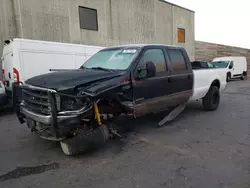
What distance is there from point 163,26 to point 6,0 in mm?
13264

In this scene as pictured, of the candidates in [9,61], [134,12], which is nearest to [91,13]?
[134,12]

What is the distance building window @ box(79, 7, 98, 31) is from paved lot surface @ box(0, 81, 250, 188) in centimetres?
1024

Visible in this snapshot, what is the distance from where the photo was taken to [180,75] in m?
5.17

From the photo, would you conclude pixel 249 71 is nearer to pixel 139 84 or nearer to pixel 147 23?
pixel 147 23

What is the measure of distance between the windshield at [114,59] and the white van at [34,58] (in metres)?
3.04

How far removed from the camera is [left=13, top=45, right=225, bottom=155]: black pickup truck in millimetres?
3195

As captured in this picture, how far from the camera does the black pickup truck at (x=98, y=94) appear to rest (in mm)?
3195

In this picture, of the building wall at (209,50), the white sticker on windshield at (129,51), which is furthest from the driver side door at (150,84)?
the building wall at (209,50)

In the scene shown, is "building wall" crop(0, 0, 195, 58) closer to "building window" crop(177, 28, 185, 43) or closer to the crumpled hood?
"building window" crop(177, 28, 185, 43)

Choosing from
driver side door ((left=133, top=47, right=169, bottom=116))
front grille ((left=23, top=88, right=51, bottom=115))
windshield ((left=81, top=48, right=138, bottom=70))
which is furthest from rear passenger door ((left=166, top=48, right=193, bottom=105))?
front grille ((left=23, top=88, right=51, bottom=115))

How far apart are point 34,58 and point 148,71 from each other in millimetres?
4947

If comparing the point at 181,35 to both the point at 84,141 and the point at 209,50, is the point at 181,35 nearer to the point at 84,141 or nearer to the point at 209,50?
the point at 209,50

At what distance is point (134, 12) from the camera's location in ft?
53.8

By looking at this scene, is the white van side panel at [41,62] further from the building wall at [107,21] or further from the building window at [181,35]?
the building window at [181,35]
